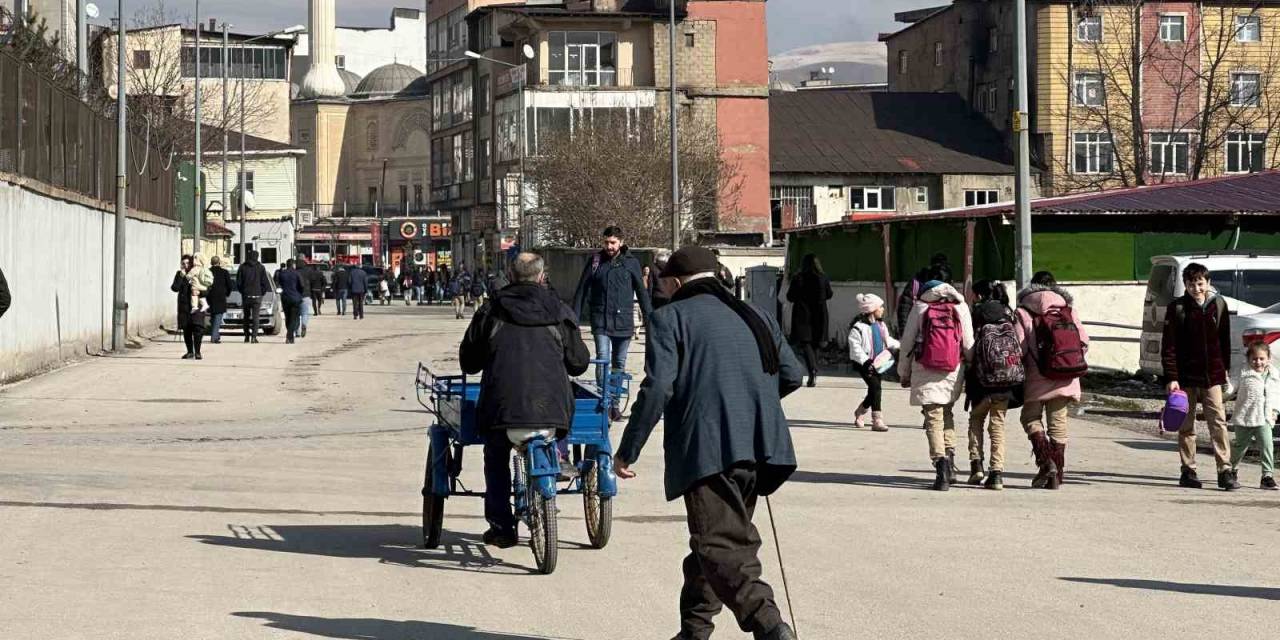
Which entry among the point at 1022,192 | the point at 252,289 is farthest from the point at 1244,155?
the point at 1022,192

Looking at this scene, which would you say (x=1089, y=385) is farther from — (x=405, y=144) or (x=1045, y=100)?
(x=405, y=144)

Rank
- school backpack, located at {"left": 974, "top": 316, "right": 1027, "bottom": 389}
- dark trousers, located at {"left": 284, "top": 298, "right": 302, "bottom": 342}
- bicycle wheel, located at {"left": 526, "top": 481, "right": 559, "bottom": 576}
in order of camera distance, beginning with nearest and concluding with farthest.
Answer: bicycle wheel, located at {"left": 526, "top": 481, "right": 559, "bottom": 576}
school backpack, located at {"left": 974, "top": 316, "right": 1027, "bottom": 389}
dark trousers, located at {"left": 284, "top": 298, "right": 302, "bottom": 342}

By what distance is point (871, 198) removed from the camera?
8094 centimetres

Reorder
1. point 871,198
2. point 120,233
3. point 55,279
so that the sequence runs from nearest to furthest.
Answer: point 55,279 → point 120,233 → point 871,198

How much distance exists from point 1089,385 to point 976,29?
194ft

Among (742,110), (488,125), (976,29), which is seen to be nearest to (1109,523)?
(742,110)

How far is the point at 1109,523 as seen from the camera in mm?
11602

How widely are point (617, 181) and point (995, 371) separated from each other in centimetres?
5042

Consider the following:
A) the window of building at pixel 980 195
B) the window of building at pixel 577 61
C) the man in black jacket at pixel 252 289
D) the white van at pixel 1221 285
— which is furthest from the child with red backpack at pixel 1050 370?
the window of building at pixel 980 195

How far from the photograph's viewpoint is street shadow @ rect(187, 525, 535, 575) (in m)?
9.71

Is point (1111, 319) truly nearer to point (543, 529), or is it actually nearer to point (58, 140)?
point (58, 140)

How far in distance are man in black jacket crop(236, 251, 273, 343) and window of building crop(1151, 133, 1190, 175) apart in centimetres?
4808

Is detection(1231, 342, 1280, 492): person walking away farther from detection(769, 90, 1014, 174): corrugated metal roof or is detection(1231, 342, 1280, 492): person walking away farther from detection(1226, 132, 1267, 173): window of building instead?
detection(1226, 132, 1267, 173): window of building

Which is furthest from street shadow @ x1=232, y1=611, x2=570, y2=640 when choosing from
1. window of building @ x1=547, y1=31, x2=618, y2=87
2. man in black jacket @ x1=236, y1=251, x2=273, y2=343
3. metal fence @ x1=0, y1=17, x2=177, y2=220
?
window of building @ x1=547, y1=31, x2=618, y2=87
